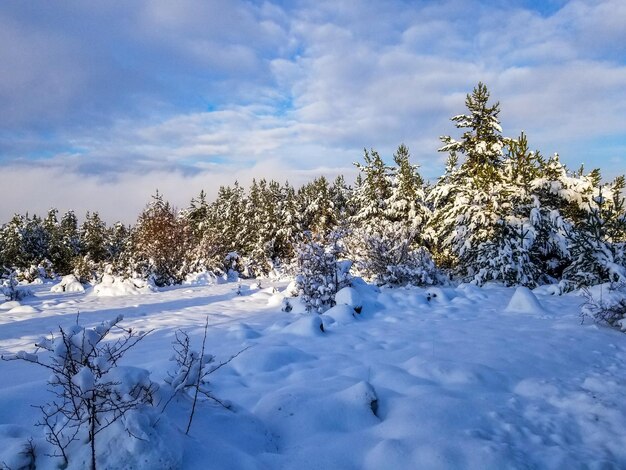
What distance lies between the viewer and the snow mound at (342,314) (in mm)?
6527

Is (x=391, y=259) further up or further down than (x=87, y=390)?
further down

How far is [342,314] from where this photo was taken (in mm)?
6707

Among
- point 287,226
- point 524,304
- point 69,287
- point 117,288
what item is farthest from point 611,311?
point 287,226

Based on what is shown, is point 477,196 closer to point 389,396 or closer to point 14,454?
point 389,396

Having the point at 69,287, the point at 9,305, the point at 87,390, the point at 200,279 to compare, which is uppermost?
the point at 87,390

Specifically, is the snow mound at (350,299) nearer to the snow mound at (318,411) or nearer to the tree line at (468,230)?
the tree line at (468,230)

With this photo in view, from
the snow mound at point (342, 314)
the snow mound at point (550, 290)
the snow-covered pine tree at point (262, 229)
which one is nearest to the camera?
the snow mound at point (342, 314)

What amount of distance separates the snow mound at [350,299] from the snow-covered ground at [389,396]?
0.46 metres

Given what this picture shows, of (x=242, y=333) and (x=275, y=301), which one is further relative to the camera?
(x=275, y=301)

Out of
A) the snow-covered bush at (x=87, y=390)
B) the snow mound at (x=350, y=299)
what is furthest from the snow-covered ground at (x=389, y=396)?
the snow mound at (x=350, y=299)

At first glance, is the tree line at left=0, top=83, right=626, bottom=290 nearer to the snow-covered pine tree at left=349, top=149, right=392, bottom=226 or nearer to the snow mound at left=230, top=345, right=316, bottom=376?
the snow-covered pine tree at left=349, top=149, right=392, bottom=226

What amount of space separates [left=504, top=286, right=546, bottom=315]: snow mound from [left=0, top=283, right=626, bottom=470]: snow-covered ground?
0.78ft

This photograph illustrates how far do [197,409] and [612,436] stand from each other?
2892 mm

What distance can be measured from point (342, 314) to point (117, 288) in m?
8.76
